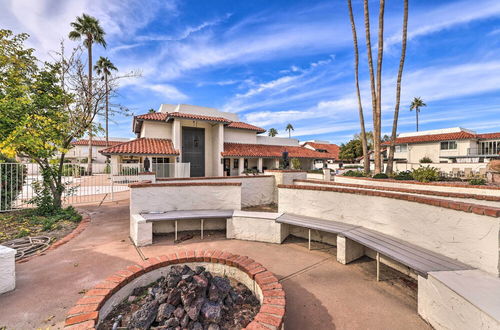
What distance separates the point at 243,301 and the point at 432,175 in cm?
1282

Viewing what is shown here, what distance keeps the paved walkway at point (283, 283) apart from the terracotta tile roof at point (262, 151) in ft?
40.6

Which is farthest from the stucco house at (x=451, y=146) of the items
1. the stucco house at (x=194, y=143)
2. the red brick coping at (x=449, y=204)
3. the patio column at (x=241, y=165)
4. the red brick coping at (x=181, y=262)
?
the red brick coping at (x=181, y=262)

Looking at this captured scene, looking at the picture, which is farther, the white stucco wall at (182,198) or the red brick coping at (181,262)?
the white stucco wall at (182,198)

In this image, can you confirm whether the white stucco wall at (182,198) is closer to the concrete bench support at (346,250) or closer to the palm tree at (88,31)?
the concrete bench support at (346,250)

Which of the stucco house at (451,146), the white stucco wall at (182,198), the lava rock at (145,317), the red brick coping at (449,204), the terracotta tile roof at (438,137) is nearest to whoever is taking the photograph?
the lava rock at (145,317)

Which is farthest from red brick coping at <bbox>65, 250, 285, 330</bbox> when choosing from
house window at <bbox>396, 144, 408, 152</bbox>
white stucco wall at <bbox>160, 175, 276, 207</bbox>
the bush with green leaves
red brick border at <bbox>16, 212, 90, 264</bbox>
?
house window at <bbox>396, 144, 408, 152</bbox>

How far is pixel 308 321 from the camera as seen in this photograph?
2730mm

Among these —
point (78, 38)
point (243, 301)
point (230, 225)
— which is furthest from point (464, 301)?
point (78, 38)

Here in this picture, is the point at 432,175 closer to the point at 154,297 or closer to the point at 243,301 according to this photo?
the point at 243,301

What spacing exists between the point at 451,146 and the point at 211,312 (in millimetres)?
39744

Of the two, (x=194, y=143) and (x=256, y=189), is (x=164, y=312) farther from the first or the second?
(x=194, y=143)

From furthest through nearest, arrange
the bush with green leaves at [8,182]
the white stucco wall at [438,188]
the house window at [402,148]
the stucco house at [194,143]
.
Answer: the house window at [402,148] → the stucco house at [194,143] → the white stucco wall at [438,188] → the bush with green leaves at [8,182]

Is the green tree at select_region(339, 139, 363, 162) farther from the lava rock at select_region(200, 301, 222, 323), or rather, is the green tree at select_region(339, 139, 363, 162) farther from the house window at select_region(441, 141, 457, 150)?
the lava rock at select_region(200, 301, 222, 323)

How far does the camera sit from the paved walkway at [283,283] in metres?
2.75
